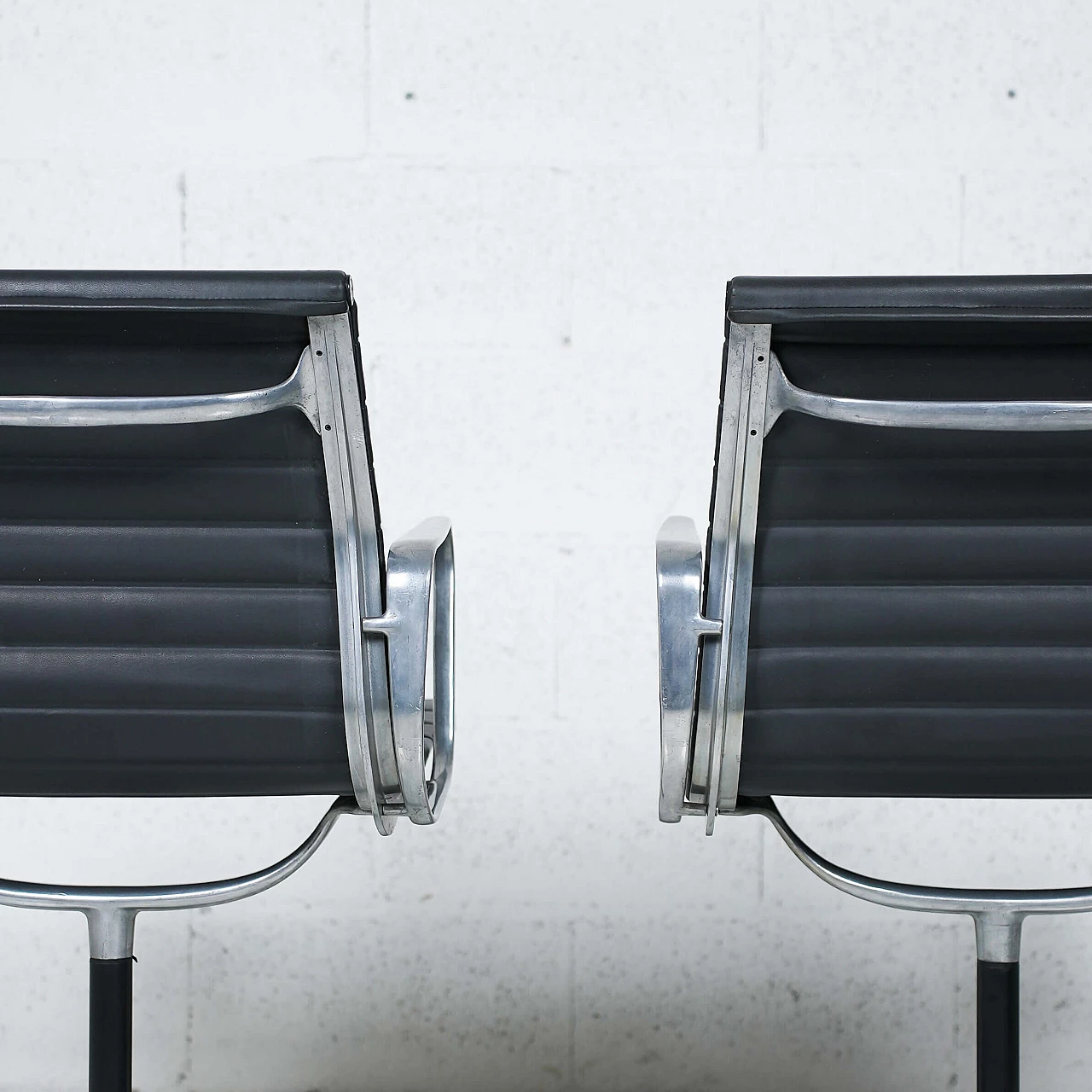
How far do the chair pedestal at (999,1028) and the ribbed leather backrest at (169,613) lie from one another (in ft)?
2.07

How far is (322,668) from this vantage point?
2.77ft

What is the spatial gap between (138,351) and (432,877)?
1155mm

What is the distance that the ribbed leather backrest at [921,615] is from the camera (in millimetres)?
783

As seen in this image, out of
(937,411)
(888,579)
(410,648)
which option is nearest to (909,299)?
(937,411)

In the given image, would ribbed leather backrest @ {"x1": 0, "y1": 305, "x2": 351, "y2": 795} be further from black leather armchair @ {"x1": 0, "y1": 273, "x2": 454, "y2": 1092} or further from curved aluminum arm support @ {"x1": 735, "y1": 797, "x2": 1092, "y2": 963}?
curved aluminum arm support @ {"x1": 735, "y1": 797, "x2": 1092, "y2": 963}

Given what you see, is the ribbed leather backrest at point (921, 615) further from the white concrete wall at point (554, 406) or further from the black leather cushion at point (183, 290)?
the white concrete wall at point (554, 406)

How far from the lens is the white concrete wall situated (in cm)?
165

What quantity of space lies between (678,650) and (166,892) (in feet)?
1.62

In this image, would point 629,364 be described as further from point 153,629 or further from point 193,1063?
point 193,1063

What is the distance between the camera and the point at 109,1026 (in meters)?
0.99

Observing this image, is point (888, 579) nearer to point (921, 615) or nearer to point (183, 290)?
point (921, 615)

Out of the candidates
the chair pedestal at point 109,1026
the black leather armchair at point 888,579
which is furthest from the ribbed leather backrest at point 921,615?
the chair pedestal at point 109,1026

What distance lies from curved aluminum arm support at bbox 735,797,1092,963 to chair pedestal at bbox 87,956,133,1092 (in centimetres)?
60

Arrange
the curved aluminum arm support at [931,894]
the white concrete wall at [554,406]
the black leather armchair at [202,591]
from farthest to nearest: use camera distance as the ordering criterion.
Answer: the white concrete wall at [554,406], the curved aluminum arm support at [931,894], the black leather armchair at [202,591]
